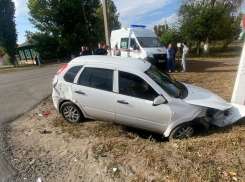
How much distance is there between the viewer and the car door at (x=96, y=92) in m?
3.27

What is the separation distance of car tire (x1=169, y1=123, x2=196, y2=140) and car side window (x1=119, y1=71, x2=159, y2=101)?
820 mm

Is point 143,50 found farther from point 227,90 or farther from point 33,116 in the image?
point 33,116

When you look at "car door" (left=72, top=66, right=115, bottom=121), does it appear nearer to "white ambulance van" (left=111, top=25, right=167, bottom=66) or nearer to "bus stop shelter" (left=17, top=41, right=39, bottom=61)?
"white ambulance van" (left=111, top=25, right=167, bottom=66)

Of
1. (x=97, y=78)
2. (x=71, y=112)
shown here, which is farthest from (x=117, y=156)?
(x=71, y=112)

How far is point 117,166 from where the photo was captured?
2.29 m

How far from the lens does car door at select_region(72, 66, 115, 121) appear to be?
10.7 ft

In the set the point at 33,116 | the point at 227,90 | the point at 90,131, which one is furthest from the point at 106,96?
the point at 227,90

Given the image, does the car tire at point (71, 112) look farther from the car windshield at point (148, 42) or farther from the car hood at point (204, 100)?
the car windshield at point (148, 42)

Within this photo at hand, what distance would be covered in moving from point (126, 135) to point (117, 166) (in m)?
1.05

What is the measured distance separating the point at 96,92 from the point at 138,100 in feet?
3.12

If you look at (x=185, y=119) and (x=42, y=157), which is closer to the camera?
(x=42, y=157)

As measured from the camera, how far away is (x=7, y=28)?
22.0m

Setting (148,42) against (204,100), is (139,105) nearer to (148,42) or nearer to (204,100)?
(204,100)

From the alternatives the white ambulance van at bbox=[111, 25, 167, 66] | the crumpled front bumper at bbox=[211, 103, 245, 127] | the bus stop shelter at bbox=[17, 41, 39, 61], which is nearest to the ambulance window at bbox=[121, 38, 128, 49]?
the white ambulance van at bbox=[111, 25, 167, 66]
